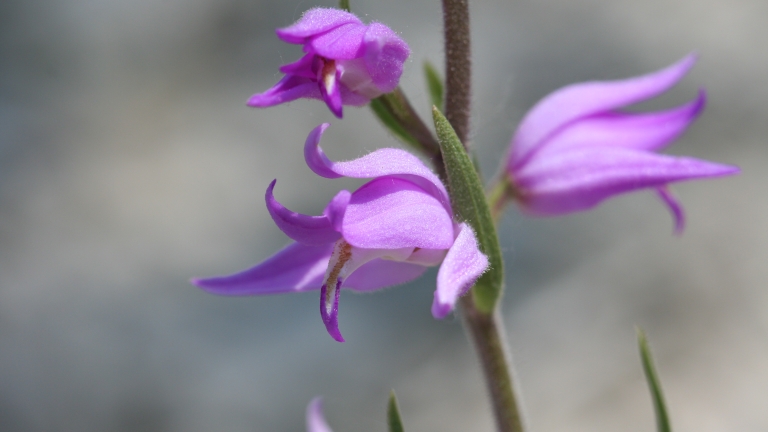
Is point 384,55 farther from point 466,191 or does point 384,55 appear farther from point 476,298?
point 476,298

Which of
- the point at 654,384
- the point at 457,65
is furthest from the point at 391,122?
the point at 654,384

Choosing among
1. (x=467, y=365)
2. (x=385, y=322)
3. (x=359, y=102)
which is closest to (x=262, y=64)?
(x=385, y=322)

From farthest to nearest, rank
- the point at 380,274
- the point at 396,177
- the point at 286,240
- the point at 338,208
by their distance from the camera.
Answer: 1. the point at 286,240
2. the point at 380,274
3. the point at 396,177
4. the point at 338,208

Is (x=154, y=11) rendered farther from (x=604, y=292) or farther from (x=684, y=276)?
(x=684, y=276)

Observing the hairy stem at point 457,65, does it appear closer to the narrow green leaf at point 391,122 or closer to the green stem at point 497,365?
the narrow green leaf at point 391,122

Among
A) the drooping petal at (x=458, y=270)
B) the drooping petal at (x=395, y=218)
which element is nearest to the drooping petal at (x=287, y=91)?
the drooping petal at (x=395, y=218)

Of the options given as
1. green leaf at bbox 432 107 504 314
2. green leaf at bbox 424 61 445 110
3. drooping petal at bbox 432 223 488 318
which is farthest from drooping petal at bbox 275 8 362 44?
green leaf at bbox 424 61 445 110

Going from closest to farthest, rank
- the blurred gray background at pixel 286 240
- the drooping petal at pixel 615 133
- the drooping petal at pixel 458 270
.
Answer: the drooping petal at pixel 458 270
the drooping petal at pixel 615 133
the blurred gray background at pixel 286 240

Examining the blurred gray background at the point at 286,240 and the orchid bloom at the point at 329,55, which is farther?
the blurred gray background at the point at 286,240
